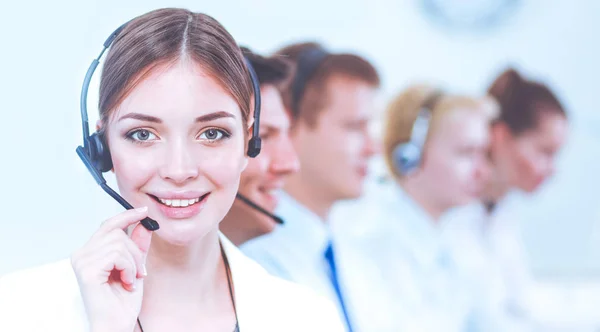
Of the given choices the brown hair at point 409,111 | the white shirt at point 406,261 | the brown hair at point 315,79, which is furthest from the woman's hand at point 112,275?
the brown hair at point 409,111

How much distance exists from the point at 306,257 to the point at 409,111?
0.80 m

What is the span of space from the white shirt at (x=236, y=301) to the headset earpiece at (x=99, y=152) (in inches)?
5.6

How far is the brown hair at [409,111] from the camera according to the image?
2381mm

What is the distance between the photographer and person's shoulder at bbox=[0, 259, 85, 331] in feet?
3.39

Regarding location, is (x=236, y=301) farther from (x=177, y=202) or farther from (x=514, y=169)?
(x=514, y=169)

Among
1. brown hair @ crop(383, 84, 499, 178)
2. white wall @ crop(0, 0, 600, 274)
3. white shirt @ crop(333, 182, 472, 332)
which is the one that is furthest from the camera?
brown hair @ crop(383, 84, 499, 178)

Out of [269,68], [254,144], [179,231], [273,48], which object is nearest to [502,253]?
[273,48]

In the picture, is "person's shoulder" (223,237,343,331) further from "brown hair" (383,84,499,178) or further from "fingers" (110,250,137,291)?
"brown hair" (383,84,499,178)

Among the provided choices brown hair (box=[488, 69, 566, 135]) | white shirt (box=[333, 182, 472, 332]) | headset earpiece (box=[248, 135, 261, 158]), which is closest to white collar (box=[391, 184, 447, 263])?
white shirt (box=[333, 182, 472, 332])

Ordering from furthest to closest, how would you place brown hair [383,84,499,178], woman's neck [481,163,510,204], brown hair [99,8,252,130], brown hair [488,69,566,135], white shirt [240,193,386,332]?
woman's neck [481,163,510,204] → brown hair [488,69,566,135] → brown hair [383,84,499,178] → white shirt [240,193,386,332] → brown hair [99,8,252,130]

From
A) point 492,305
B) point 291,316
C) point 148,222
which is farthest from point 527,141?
point 148,222

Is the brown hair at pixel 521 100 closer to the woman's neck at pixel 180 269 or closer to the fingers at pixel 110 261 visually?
the woman's neck at pixel 180 269

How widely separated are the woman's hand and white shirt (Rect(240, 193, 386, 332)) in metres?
0.54

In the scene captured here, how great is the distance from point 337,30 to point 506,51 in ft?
2.34
